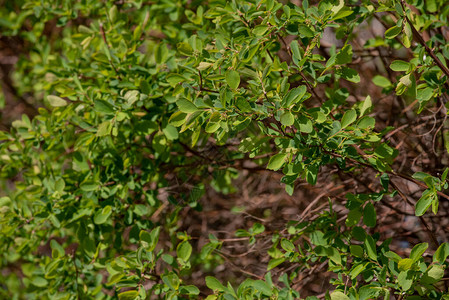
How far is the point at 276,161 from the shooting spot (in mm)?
1448

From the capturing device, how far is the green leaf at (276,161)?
1.44m

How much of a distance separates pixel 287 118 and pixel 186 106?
311 mm

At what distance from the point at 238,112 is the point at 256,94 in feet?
0.36

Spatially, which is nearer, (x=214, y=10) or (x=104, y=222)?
(x=214, y=10)

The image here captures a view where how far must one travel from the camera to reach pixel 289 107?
1.38 meters

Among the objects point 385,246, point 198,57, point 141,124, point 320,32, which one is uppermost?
point 320,32

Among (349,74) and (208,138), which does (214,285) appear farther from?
(349,74)

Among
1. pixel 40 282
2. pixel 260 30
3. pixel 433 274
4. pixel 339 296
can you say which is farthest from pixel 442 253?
pixel 40 282

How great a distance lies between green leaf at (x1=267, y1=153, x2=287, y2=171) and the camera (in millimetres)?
1440

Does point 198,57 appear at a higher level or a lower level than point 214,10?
lower

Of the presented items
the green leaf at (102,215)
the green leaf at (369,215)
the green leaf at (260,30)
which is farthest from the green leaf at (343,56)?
the green leaf at (102,215)

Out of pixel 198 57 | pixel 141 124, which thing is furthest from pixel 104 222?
pixel 198 57

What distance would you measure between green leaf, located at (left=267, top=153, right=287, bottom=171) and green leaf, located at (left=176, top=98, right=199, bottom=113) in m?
0.28

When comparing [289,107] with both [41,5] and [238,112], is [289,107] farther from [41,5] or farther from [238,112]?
[41,5]
